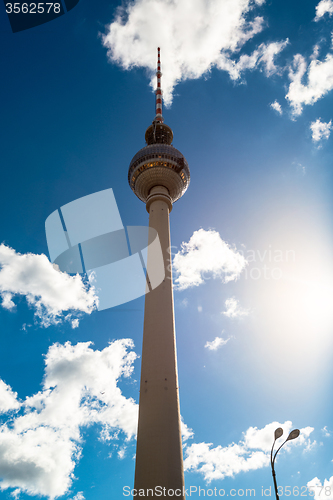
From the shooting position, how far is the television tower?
30578mm

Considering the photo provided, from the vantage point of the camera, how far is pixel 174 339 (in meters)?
41.0

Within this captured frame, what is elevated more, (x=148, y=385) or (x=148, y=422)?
(x=148, y=385)

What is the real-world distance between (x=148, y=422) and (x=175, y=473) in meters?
5.22

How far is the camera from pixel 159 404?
34.3 meters

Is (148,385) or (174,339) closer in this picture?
(148,385)

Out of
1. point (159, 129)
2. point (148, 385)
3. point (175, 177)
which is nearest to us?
point (148, 385)

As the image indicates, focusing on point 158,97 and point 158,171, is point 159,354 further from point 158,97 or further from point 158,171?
point 158,97

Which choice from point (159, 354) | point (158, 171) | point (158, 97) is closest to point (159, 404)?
point (159, 354)

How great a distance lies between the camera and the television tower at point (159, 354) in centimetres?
3058

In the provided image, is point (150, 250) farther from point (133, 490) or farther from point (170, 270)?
point (133, 490)

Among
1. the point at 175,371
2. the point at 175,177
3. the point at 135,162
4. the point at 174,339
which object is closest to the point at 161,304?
the point at 174,339

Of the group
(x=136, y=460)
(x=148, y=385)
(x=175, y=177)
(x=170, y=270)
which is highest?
(x=175, y=177)

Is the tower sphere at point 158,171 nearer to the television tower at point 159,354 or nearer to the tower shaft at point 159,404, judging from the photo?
the television tower at point 159,354

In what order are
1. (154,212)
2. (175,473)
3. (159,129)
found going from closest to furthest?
(175,473) → (154,212) → (159,129)
